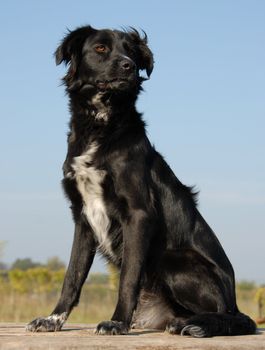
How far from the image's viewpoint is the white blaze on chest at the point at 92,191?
4.90 meters

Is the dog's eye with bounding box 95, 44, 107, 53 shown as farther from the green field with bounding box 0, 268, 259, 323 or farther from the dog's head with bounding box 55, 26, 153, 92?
the green field with bounding box 0, 268, 259, 323

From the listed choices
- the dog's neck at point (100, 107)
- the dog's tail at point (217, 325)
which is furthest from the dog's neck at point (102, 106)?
the dog's tail at point (217, 325)

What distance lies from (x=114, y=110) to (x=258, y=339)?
2189 mm

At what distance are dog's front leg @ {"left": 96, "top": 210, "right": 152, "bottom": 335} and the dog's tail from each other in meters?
0.43

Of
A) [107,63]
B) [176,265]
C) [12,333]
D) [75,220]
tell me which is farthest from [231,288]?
[107,63]

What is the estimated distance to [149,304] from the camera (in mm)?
5070

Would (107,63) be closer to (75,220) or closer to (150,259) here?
(75,220)

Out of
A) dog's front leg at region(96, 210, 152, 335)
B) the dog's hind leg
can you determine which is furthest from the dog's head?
the dog's hind leg

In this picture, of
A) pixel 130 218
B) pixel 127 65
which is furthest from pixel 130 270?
pixel 127 65

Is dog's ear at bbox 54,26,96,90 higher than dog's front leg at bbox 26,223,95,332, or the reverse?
dog's ear at bbox 54,26,96,90

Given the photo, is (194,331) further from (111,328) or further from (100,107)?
(100,107)

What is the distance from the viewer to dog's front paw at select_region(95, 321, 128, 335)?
14.4ft

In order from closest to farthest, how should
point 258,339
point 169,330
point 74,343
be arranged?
point 74,343 < point 258,339 < point 169,330

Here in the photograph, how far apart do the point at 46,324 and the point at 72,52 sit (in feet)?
7.57
